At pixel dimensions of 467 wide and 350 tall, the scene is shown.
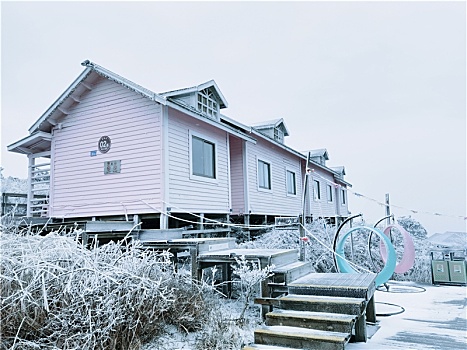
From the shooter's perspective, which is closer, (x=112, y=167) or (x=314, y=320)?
(x=314, y=320)

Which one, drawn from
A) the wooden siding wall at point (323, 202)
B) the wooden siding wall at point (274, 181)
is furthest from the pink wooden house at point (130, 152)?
Answer: the wooden siding wall at point (323, 202)

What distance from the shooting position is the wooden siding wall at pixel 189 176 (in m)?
8.27

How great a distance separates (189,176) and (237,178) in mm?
3463

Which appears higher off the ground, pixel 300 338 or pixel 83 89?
pixel 83 89

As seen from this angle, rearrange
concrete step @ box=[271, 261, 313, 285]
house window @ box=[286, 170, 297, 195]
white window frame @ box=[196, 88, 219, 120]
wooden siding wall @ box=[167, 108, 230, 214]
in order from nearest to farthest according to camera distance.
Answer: concrete step @ box=[271, 261, 313, 285] < wooden siding wall @ box=[167, 108, 230, 214] < white window frame @ box=[196, 88, 219, 120] < house window @ box=[286, 170, 297, 195]

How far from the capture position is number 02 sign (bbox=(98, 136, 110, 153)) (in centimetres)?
891

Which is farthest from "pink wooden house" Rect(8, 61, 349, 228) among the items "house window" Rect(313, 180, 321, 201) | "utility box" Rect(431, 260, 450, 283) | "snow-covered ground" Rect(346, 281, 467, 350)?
"house window" Rect(313, 180, 321, 201)

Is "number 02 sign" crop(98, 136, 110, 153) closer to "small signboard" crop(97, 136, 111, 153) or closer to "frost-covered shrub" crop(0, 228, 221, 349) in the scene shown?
"small signboard" crop(97, 136, 111, 153)

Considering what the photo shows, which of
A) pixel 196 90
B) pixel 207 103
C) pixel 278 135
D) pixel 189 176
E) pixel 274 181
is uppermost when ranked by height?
pixel 278 135

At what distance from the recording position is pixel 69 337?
A: 294cm

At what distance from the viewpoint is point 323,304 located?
3.99 metres

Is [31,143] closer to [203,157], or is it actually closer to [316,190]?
[203,157]

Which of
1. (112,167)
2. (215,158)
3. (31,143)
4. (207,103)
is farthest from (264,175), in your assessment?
(31,143)

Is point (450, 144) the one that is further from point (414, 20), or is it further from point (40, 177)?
point (40, 177)
